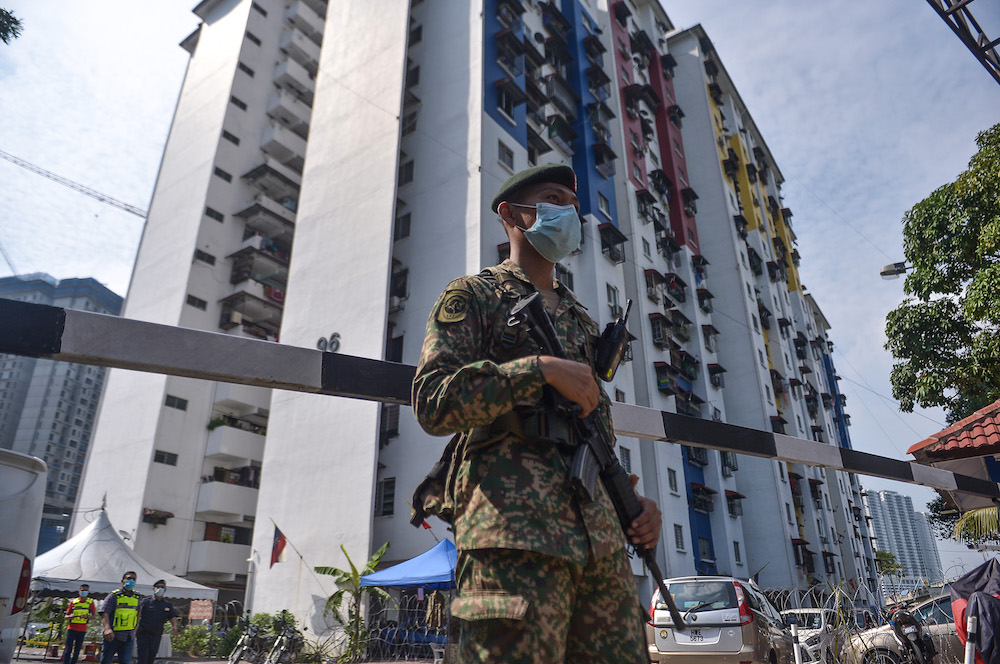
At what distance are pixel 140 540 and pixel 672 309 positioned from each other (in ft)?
71.2

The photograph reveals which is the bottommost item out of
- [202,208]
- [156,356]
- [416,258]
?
[156,356]

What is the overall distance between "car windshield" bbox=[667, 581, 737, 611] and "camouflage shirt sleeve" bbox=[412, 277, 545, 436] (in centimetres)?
850

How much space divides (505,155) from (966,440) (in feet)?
55.4

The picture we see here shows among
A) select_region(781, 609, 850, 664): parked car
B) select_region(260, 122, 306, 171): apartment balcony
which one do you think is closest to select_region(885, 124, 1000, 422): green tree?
select_region(781, 609, 850, 664): parked car

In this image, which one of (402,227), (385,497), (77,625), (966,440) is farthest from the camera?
(402,227)

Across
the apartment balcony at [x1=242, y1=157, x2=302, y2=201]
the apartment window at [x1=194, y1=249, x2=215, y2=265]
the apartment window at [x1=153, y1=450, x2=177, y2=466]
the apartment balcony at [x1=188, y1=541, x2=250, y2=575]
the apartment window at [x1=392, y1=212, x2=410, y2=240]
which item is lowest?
the apartment balcony at [x1=188, y1=541, x2=250, y2=575]

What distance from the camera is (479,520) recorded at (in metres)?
1.74

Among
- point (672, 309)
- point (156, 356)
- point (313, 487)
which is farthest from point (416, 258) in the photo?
point (156, 356)

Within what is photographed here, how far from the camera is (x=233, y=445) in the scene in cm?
2523

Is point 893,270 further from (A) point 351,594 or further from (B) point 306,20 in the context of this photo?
(B) point 306,20

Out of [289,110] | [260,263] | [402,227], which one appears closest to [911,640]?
[402,227]

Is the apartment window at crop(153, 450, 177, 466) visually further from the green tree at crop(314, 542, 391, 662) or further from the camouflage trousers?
the camouflage trousers

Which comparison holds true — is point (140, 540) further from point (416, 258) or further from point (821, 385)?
point (821, 385)

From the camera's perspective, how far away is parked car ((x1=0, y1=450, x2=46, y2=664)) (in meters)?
4.52
